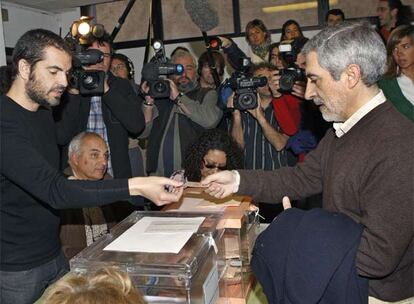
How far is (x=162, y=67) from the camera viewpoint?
278 centimetres

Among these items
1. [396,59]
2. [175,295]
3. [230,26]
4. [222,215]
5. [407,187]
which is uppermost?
[230,26]

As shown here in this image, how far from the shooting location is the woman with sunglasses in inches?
96.8

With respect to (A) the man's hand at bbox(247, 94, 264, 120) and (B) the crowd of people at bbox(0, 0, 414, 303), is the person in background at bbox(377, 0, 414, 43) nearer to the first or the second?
Result: (B) the crowd of people at bbox(0, 0, 414, 303)

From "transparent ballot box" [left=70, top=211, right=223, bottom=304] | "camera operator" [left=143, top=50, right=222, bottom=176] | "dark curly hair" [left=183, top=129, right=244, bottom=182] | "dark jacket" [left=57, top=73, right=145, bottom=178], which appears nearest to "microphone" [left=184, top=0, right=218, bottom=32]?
"camera operator" [left=143, top=50, right=222, bottom=176]

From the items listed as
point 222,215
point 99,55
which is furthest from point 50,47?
point 222,215

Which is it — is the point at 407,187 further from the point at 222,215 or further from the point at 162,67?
the point at 162,67

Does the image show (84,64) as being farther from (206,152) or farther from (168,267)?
(168,267)

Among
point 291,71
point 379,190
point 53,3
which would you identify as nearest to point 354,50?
point 379,190

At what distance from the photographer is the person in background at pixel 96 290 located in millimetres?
830

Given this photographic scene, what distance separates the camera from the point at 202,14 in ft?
11.1

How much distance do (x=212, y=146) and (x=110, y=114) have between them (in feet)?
2.31

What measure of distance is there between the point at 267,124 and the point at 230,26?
325 centimetres

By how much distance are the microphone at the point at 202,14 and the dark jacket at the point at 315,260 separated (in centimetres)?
248

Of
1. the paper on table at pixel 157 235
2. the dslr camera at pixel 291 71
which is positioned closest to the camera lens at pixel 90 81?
the dslr camera at pixel 291 71
